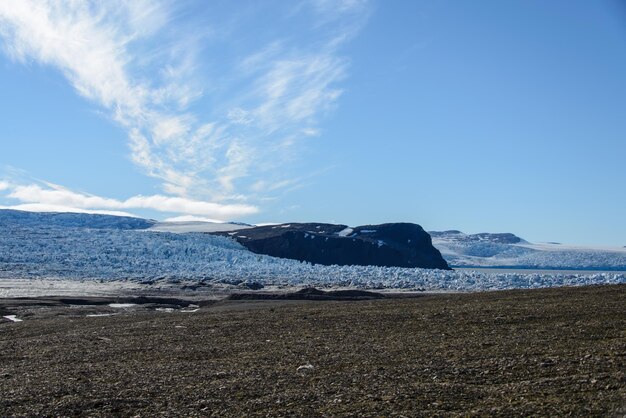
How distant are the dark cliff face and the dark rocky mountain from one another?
11.6 meters

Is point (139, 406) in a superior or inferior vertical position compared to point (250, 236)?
inferior

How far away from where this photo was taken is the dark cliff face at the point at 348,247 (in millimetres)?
58250

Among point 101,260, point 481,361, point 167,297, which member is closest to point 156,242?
point 101,260

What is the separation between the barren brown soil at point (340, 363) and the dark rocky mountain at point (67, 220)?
48885mm

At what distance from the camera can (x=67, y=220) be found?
65.2m

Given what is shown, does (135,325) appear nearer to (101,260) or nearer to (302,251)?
(101,260)

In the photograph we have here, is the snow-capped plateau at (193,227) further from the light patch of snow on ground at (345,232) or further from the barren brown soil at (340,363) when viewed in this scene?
the barren brown soil at (340,363)

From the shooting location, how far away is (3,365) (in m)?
11.2

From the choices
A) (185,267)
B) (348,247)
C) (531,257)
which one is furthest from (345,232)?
(185,267)

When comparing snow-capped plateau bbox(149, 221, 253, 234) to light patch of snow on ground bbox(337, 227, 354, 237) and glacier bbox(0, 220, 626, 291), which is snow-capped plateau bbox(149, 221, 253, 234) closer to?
light patch of snow on ground bbox(337, 227, 354, 237)

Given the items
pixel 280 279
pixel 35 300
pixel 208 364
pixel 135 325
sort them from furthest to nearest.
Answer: pixel 280 279 < pixel 35 300 < pixel 135 325 < pixel 208 364

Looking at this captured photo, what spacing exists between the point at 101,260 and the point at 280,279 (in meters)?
12.4

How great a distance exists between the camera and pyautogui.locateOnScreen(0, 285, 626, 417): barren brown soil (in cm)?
727

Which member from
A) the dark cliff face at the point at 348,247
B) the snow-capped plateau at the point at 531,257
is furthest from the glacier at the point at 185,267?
the snow-capped plateau at the point at 531,257
